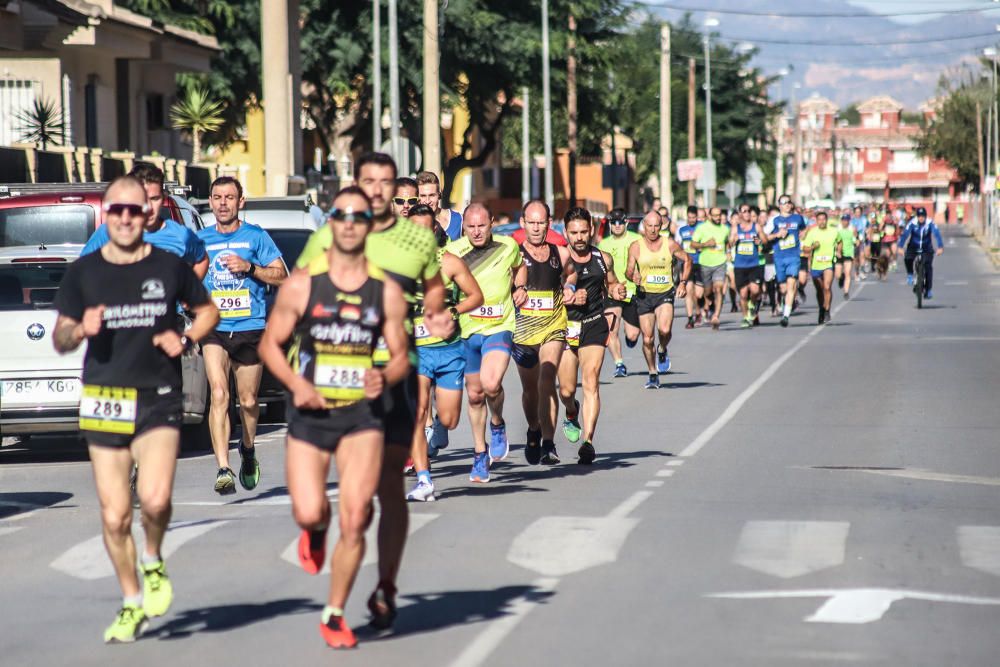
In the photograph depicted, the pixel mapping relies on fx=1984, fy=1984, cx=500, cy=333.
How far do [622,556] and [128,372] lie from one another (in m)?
2.97

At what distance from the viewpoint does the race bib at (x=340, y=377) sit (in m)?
7.62

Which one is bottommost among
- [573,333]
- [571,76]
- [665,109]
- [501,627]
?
[501,627]

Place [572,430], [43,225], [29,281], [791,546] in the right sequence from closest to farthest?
[791,546] → [572,430] → [29,281] → [43,225]

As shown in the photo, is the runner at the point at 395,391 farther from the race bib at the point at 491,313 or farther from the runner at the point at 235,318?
the race bib at the point at 491,313

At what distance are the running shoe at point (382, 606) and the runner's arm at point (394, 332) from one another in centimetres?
87

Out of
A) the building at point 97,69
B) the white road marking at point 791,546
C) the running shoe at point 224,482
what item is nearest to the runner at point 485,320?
the running shoe at point 224,482

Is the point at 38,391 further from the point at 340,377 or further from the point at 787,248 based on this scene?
the point at 787,248

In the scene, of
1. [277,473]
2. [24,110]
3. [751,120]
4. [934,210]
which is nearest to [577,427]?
[277,473]

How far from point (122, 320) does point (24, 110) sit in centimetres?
2329

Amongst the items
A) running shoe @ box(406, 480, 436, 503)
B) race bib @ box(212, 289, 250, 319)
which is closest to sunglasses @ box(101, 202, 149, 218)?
running shoe @ box(406, 480, 436, 503)

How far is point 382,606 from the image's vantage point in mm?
7965

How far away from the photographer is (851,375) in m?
22.2

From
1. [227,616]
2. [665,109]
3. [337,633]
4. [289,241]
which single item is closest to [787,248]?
[289,241]

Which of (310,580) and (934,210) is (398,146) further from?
(934,210)
